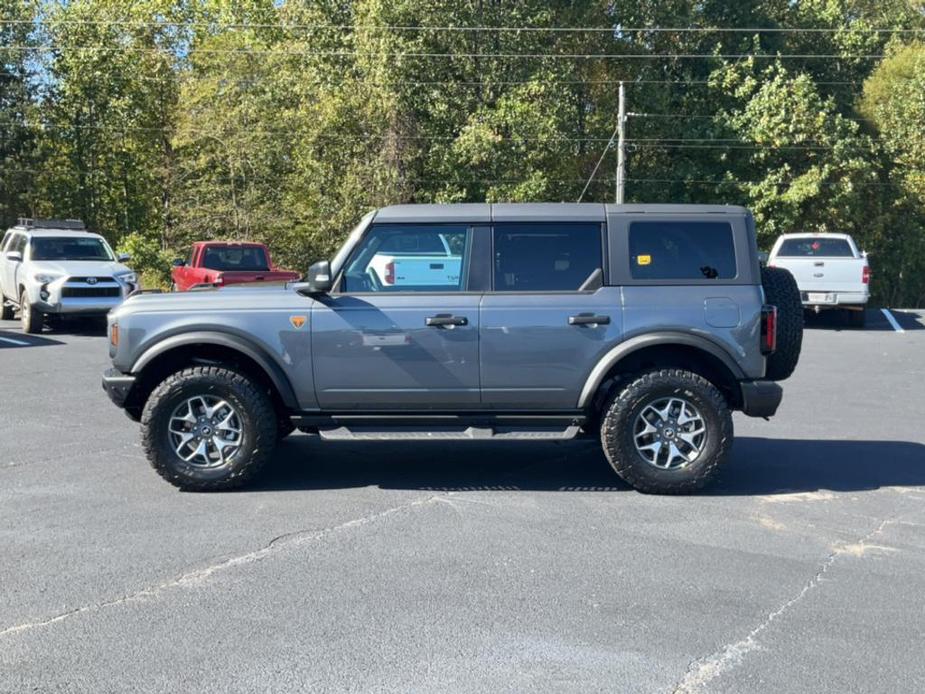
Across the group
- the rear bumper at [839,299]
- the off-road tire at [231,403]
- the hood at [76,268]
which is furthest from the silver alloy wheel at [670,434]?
the rear bumper at [839,299]

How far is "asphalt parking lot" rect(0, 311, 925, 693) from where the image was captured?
4.13m

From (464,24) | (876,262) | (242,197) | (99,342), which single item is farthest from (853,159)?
(99,342)

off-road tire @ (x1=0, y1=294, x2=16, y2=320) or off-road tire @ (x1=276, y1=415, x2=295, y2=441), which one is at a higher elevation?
off-road tire @ (x1=0, y1=294, x2=16, y2=320)

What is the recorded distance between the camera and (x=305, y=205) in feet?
115

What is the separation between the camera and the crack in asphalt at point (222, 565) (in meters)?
4.60

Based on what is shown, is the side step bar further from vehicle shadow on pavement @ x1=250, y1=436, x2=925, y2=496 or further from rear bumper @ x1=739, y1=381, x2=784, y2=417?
rear bumper @ x1=739, y1=381, x2=784, y2=417

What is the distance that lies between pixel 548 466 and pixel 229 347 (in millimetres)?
2688

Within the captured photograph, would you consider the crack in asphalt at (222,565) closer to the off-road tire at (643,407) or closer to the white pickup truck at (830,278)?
the off-road tire at (643,407)

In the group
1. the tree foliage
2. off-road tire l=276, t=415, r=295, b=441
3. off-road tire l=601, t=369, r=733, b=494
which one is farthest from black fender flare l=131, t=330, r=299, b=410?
the tree foliage

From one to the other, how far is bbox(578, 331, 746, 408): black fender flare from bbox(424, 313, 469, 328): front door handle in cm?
96

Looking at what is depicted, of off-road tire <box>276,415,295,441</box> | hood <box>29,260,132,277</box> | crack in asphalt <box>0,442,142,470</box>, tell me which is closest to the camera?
off-road tire <box>276,415,295,441</box>

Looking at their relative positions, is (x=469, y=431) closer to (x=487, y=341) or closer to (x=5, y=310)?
(x=487, y=341)

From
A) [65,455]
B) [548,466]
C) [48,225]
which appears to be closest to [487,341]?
[548,466]

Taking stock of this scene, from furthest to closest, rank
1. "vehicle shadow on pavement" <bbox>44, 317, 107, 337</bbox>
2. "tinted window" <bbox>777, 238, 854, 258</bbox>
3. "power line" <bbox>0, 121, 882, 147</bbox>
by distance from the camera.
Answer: "power line" <bbox>0, 121, 882, 147</bbox> < "tinted window" <bbox>777, 238, 854, 258</bbox> < "vehicle shadow on pavement" <bbox>44, 317, 107, 337</bbox>
